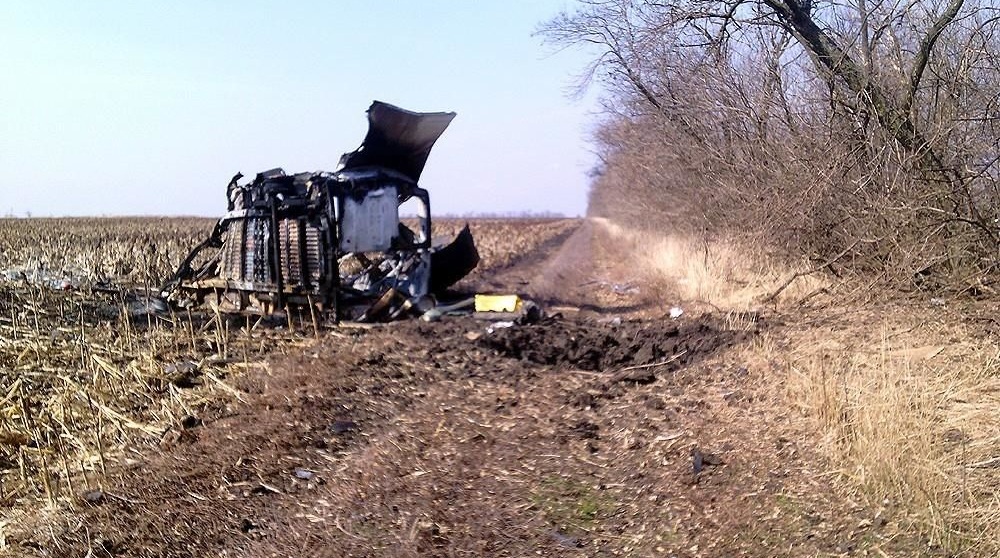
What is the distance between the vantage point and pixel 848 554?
406 cm

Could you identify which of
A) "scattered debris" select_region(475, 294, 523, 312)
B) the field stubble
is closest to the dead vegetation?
"scattered debris" select_region(475, 294, 523, 312)

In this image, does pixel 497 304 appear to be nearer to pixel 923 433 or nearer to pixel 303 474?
pixel 303 474

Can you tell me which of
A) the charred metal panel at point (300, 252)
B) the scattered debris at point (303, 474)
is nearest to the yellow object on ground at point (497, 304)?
the charred metal panel at point (300, 252)

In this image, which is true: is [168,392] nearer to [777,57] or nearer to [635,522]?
[635,522]

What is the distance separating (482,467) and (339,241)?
21.1 ft

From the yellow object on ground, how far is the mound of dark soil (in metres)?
1.54

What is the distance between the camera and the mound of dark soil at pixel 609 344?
329 inches

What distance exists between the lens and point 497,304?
38.1ft

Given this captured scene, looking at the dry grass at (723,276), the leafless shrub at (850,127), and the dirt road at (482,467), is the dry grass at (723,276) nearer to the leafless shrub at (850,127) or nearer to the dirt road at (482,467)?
the leafless shrub at (850,127)

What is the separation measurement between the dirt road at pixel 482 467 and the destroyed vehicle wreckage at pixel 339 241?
2820 millimetres

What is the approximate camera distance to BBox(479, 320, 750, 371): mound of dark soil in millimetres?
8367

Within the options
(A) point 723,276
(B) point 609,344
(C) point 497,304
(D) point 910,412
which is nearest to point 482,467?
(D) point 910,412

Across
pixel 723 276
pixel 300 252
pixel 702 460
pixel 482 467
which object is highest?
pixel 300 252

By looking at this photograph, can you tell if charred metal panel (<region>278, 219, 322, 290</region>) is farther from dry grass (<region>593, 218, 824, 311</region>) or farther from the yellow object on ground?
dry grass (<region>593, 218, 824, 311</region>)
